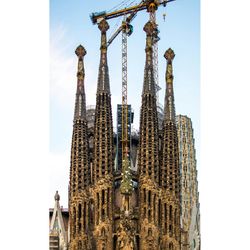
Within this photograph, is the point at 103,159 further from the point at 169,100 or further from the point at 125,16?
the point at 125,16

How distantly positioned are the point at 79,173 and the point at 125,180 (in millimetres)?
1974

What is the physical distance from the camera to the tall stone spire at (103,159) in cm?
1930

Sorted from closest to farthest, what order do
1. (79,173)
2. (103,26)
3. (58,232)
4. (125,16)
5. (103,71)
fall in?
1. (125,16)
2. (103,26)
3. (79,173)
4. (103,71)
5. (58,232)

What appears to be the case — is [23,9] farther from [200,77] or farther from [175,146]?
[175,146]

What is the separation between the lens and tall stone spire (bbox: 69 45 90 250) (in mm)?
19156

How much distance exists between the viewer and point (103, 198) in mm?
19656

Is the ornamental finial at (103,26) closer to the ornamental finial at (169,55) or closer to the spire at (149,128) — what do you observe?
the spire at (149,128)

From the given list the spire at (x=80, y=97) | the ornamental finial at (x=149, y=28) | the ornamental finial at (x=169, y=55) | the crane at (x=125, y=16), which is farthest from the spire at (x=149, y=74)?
Result: the spire at (x=80, y=97)

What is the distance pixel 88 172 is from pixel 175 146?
2.38m

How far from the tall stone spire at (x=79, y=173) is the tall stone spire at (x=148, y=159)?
55.3 inches

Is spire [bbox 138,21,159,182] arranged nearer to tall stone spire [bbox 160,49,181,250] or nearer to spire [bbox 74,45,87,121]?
tall stone spire [bbox 160,49,181,250]

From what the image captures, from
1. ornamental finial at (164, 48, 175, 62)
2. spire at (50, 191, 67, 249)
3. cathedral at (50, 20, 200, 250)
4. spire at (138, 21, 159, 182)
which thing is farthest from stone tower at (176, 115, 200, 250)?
spire at (50, 191, 67, 249)

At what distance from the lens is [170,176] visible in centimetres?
2005

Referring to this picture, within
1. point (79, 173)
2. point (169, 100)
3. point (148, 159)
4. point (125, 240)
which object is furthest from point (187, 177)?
point (125, 240)
